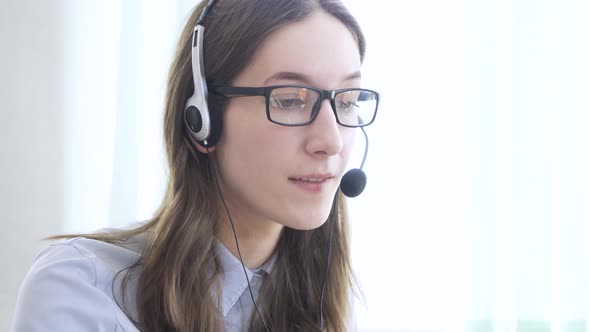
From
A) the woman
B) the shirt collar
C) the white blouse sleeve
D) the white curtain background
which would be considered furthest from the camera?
the white curtain background

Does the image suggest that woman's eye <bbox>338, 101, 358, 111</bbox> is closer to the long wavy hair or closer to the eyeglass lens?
the eyeglass lens

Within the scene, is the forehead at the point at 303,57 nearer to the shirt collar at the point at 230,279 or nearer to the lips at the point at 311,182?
the lips at the point at 311,182

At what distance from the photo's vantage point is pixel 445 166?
2.03 m

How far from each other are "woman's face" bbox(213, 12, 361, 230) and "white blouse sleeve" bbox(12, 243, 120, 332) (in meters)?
0.27

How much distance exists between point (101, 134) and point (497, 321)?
142 cm

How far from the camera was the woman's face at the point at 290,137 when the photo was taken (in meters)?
0.96

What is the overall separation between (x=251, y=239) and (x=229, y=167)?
16 centimetres

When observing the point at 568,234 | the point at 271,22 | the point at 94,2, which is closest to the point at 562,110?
the point at 568,234

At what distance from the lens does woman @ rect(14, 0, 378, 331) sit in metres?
0.95

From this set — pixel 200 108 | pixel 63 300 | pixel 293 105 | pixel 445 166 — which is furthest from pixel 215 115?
pixel 445 166

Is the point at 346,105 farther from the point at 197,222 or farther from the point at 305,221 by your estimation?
the point at 197,222

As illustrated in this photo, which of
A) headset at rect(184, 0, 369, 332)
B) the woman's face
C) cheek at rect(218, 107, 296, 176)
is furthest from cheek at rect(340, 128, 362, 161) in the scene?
headset at rect(184, 0, 369, 332)

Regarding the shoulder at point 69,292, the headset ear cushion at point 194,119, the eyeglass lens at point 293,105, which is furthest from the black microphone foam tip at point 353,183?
the shoulder at point 69,292

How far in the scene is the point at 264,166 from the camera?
3.17 feet
